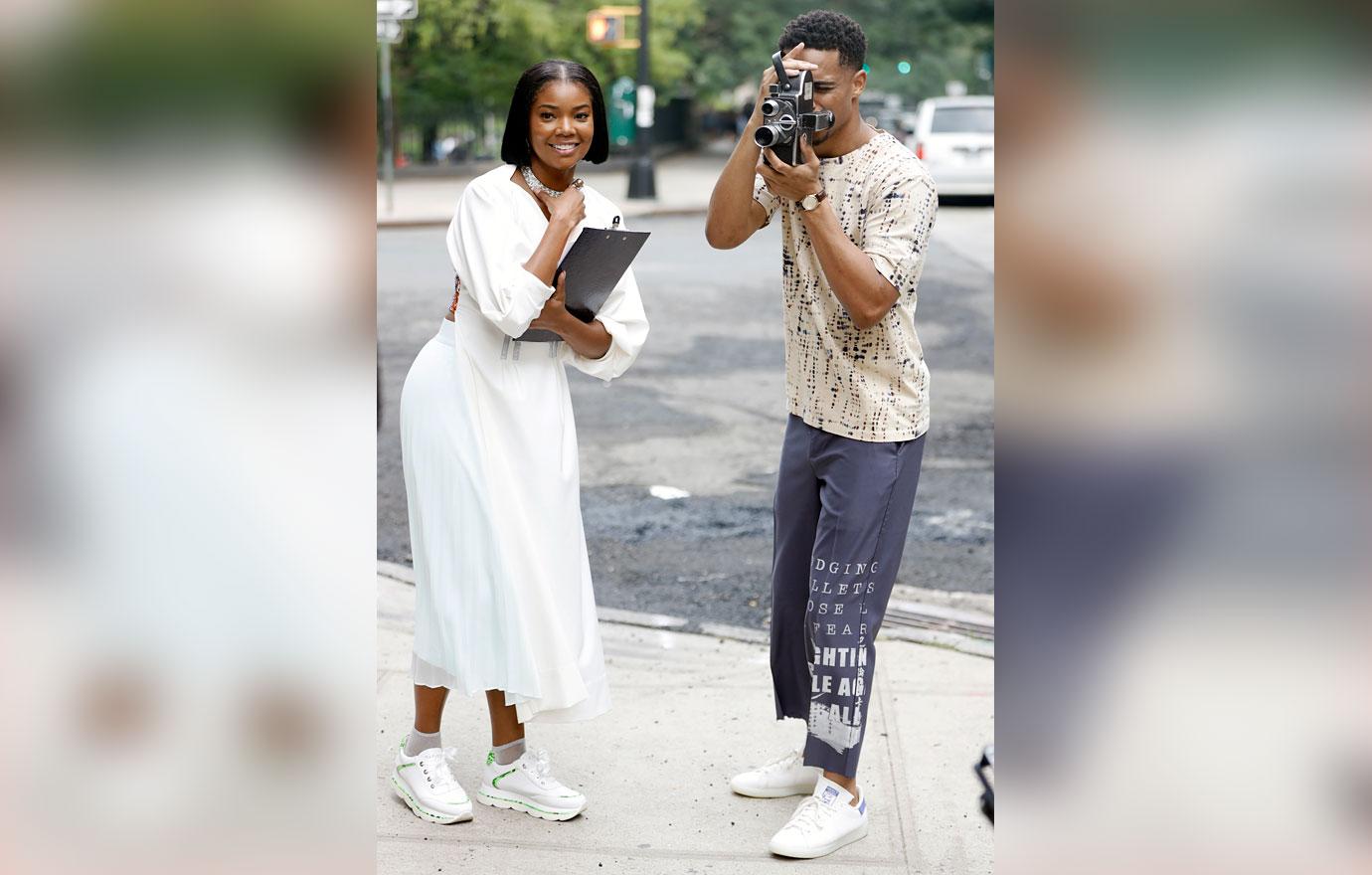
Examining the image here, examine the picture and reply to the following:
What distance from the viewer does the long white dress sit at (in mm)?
3430

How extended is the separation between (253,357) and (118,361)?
13cm

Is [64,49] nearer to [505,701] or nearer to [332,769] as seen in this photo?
[332,769]

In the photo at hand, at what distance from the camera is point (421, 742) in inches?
146

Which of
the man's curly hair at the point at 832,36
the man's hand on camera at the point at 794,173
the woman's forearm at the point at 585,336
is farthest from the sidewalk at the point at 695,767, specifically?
the man's curly hair at the point at 832,36

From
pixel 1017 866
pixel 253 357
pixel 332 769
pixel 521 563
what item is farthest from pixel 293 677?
pixel 521 563

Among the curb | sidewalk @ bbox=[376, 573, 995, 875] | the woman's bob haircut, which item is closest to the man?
sidewalk @ bbox=[376, 573, 995, 875]

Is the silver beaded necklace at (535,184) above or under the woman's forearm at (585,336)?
above

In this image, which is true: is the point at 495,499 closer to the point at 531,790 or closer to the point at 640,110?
the point at 531,790

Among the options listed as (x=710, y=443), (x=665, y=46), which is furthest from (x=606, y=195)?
(x=710, y=443)

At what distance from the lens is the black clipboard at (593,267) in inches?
132

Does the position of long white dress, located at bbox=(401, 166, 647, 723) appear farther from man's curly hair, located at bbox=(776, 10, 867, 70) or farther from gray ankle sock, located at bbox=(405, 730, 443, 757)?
man's curly hair, located at bbox=(776, 10, 867, 70)

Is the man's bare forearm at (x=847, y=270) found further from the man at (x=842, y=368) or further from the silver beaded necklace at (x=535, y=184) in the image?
the silver beaded necklace at (x=535, y=184)

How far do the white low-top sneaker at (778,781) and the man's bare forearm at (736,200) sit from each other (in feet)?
4.37

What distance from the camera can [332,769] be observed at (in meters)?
1.62
